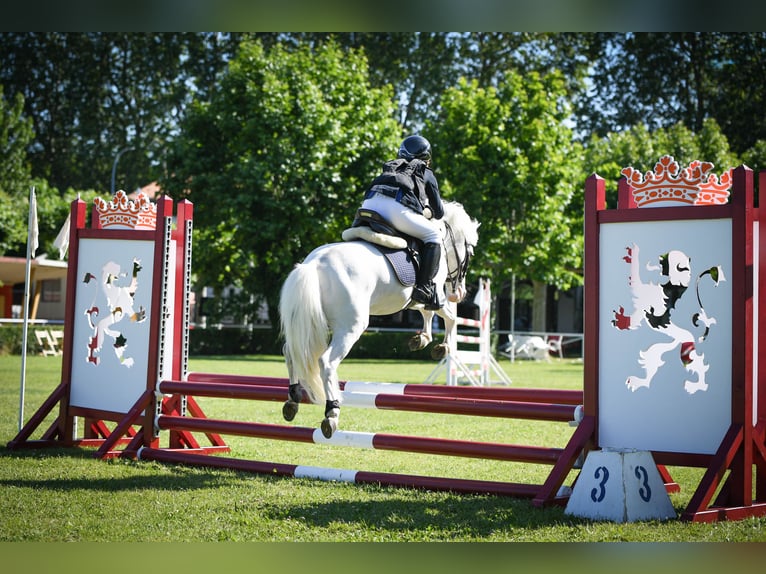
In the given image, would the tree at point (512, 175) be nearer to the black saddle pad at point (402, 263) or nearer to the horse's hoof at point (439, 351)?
the horse's hoof at point (439, 351)

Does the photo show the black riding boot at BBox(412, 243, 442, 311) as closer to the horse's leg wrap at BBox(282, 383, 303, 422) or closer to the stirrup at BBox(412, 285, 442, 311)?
the stirrup at BBox(412, 285, 442, 311)

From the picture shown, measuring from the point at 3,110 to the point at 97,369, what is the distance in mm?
36643

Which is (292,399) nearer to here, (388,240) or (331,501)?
(331,501)

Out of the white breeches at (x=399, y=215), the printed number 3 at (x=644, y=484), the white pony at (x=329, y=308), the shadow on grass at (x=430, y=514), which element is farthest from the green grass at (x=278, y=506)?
the white breeches at (x=399, y=215)

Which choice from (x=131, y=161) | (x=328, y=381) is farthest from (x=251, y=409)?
(x=131, y=161)

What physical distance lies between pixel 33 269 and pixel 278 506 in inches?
957

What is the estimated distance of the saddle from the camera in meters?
6.41

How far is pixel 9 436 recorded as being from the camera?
8914 millimetres

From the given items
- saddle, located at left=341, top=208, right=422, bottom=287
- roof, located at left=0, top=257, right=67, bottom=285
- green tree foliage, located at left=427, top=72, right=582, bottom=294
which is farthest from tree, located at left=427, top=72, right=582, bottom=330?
saddle, located at left=341, top=208, right=422, bottom=287

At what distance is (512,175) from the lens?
87.1 feet

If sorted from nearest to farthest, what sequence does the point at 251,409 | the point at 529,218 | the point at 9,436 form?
the point at 9,436
the point at 251,409
the point at 529,218

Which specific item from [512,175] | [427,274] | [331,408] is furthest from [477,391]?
[512,175]

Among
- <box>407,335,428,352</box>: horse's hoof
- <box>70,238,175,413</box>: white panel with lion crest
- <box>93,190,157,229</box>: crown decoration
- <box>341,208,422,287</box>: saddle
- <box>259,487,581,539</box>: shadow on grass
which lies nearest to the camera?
<box>259,487,581,539</box>: shadow on grass
